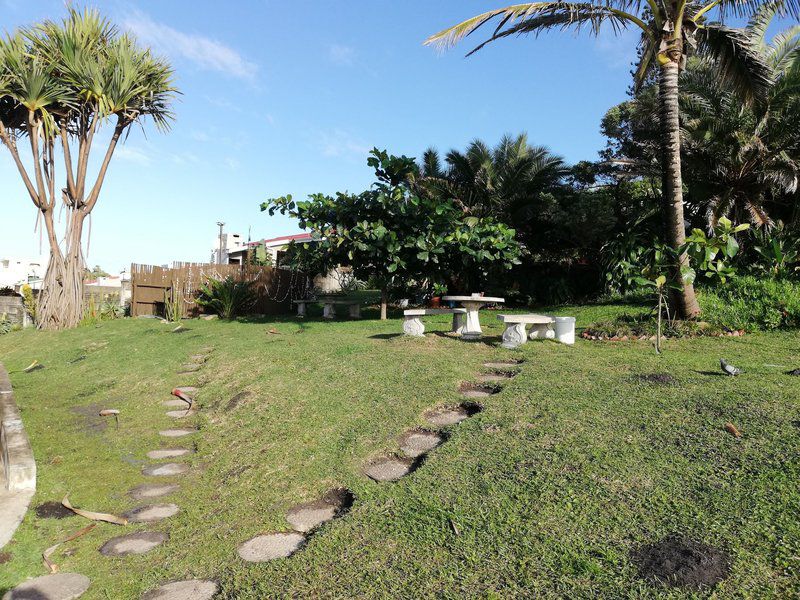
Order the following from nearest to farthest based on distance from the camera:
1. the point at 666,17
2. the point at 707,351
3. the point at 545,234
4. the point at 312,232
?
the point at 707,351, the point at 666,17, the point at 312,232, the point at 545,234

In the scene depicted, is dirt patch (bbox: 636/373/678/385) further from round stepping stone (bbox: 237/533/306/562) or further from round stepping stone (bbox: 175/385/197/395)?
round stepping stone (bbox: 175/385/197/395)

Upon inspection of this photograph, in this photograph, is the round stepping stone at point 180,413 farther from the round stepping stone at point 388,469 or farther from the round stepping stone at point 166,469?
the round stepping stone at point 388,469

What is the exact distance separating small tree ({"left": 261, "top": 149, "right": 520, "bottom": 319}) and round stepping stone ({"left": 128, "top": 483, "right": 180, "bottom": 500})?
8.55 metres

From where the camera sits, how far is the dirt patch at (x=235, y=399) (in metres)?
6.67

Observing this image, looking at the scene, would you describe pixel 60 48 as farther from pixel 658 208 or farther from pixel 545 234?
pixel 658 208

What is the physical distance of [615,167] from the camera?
17.6m

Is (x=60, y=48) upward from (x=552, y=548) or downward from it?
upward

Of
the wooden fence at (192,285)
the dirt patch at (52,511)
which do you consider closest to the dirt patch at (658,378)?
the dirt patch at (52,511)

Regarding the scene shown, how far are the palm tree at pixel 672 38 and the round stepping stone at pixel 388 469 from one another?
621 centimetres

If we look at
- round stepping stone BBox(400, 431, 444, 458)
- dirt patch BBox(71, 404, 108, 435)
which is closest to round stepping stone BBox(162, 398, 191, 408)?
dirt patch BBox(71, 404, 108, 435)

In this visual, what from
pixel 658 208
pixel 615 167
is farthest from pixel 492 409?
pixel 615 167

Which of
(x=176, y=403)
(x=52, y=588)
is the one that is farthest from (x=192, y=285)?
(x=52, y=588)

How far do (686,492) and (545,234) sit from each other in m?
14.4

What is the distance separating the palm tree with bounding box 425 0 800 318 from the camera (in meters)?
9.19
